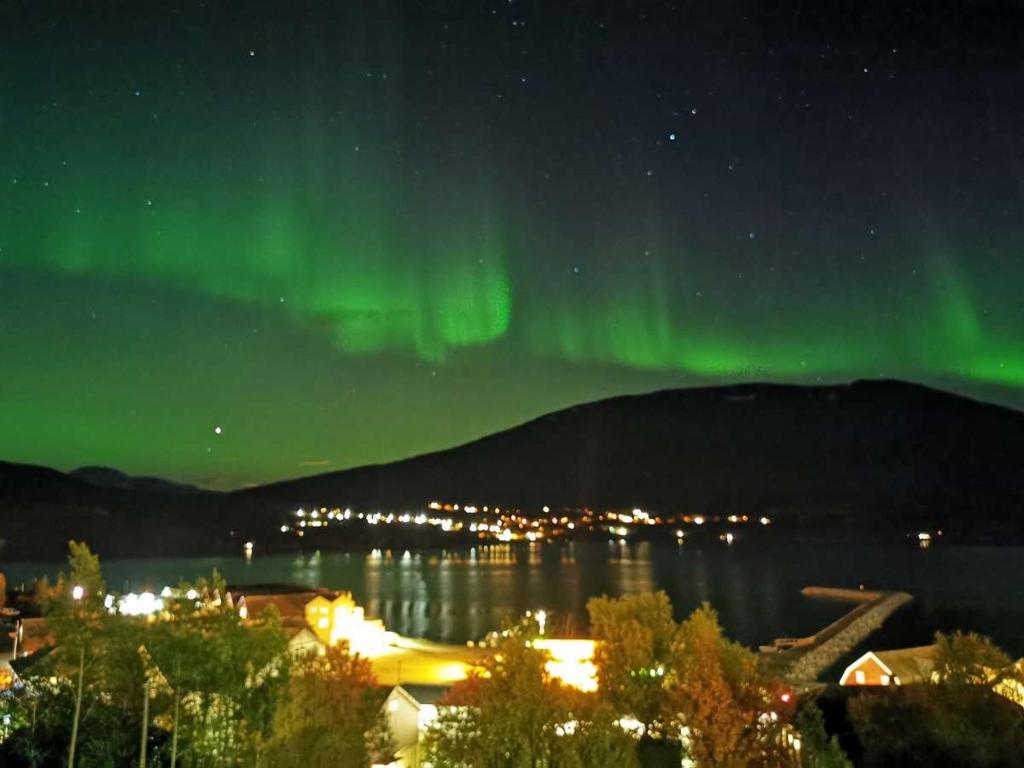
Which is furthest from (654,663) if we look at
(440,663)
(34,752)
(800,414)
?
(800,414)

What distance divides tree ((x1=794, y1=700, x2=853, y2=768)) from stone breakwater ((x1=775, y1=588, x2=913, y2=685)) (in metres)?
9.39

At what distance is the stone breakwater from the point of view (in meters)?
25.5

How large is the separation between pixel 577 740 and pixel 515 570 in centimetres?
6264

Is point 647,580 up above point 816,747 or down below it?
above

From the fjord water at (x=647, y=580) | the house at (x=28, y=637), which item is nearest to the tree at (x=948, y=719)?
the fjord water at (x=647, y=580)

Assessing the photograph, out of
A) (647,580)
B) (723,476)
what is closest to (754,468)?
(723,476)

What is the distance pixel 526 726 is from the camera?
7723 millimetres

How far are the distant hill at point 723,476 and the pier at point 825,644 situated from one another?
228 ft

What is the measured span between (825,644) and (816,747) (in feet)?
71.8

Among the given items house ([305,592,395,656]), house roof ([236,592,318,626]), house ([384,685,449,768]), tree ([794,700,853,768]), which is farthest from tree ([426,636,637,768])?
house roof ([236,592,318,626])

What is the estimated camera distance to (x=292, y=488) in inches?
5384

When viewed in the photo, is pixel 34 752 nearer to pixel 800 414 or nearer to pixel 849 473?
pixel 849 473

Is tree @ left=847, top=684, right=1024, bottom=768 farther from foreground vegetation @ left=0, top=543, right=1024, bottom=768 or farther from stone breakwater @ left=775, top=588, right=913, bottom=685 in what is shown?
stone breakwater @ left=775, top=588, right=913, bottom=685

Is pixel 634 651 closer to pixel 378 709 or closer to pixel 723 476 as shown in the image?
pixel 378 709
